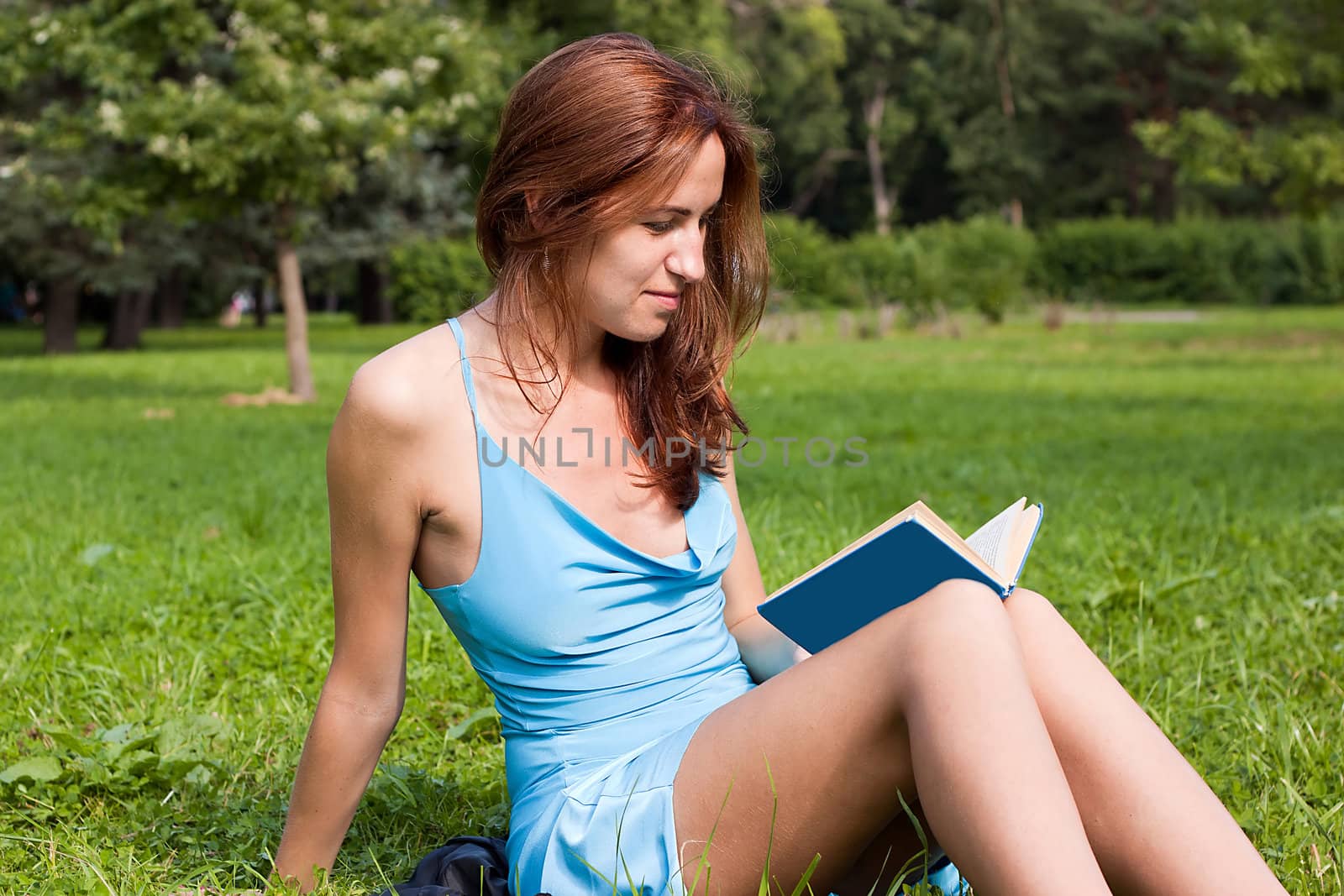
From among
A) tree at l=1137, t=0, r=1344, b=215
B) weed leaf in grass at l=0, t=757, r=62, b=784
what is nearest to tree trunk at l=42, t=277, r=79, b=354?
tree at l=1137, t=0, r=1344, b=215

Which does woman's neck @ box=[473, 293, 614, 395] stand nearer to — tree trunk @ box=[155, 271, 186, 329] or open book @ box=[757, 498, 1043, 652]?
open book @ box=[757, 498, 1043, 652]

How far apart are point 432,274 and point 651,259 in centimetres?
2529

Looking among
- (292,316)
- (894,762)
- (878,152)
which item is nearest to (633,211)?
(894,762)

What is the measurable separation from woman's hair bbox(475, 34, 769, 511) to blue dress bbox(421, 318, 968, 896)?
172mm

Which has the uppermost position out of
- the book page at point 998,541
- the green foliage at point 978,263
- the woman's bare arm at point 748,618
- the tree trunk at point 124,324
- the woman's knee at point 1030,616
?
the book page at point 998,541

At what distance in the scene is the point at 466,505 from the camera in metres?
2.21

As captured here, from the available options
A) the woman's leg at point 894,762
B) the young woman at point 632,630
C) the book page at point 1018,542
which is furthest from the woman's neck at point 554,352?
the book page at point 1018,542

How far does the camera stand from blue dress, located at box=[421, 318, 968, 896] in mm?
2162

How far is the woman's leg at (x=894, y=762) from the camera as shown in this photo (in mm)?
1824

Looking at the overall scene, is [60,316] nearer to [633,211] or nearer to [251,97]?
[251,97]

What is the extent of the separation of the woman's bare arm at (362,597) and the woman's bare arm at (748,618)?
26.6 inches

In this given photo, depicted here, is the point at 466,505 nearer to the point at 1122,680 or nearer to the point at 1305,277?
the point at 1122,680

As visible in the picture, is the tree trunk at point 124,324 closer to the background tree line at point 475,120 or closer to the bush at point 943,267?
the background tree line at point 475,120

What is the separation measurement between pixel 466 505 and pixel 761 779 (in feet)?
2.07
